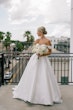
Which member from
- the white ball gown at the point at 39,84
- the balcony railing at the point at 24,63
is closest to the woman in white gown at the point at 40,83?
the white ball gown at the point at 39,84

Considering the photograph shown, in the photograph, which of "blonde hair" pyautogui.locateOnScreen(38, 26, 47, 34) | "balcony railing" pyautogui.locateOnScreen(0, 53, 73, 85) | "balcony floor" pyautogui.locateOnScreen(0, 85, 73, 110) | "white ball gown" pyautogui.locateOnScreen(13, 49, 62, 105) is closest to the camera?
"balcony floor" pyautogui.locateOnScreen(0, 85, 73, 110)

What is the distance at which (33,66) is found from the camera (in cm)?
486

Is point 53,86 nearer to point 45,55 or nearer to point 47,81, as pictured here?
point 47,81

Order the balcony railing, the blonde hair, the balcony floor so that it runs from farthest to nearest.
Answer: the balcony railing < the blonde hair < the balcony floor

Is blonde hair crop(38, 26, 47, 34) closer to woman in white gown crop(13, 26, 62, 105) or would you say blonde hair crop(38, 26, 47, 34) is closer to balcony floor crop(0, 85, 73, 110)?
woman in white gown crop(13, 26, 62, 105)

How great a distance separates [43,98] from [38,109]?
11.6 inches

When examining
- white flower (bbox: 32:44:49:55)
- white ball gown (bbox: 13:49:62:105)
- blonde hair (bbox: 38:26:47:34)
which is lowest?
white ball gown (bbox: 13:49:62:105)

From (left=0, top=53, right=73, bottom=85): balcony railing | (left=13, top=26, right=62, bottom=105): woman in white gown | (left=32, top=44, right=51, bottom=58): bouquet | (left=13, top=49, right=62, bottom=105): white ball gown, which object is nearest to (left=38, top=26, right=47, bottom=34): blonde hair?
(left=13, top=26, right=62, bottom=105): woman in white gown

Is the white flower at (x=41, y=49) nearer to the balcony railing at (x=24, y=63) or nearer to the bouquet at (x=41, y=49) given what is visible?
the bouquet at (x=41, y=49)

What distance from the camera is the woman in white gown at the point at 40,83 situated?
4.70 meters

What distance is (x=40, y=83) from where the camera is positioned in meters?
4.76

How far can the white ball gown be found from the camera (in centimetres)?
470

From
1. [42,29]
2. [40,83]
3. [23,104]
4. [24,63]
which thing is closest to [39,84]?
[40,83]

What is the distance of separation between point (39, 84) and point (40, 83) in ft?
0.09
